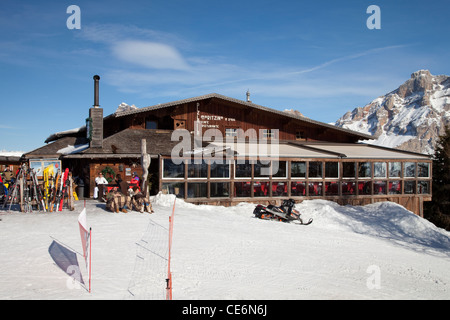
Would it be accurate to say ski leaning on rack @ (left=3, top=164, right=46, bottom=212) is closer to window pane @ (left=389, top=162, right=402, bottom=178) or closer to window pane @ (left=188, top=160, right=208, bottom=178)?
window pane @ (left=188, top=160, right=208, bottom=178)

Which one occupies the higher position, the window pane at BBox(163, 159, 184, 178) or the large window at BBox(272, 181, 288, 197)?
the window pane at BBox(163, 159, 184, 178)

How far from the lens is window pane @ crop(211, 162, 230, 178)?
17156 mm

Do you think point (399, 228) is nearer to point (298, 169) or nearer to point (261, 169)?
point (298, 169)

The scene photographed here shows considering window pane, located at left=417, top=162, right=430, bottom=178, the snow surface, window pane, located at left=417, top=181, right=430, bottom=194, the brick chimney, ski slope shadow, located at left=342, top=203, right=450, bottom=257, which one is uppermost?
the brick chimney

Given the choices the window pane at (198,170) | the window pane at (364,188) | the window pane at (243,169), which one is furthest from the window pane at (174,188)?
the window pane at (364,188)

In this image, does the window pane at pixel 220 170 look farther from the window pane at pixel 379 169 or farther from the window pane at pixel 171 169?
the window pane at pixel 379 169

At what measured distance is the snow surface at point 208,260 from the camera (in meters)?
6.46

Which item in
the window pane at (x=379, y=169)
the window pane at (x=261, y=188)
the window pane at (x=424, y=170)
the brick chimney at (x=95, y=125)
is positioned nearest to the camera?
the window pane at (x=261, y=188)

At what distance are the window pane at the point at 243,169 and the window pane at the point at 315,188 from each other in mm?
3343

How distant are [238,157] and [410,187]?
10.5 m

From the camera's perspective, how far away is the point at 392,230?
15.7 metres

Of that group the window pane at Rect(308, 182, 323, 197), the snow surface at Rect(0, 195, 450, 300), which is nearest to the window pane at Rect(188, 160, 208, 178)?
the snow surface at Rect(0, 195, 450, 300)

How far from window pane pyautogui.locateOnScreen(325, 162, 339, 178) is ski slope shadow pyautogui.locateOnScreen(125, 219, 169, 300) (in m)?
11.1

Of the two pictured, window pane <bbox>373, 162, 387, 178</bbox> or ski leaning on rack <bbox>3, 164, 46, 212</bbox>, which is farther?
window pane <bbox>373, 162, 387, 178</bbox>
